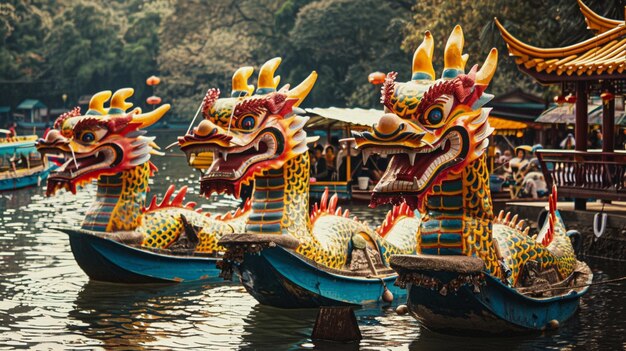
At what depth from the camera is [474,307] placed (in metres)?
12.7

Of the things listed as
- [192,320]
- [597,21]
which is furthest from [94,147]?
[597,21]

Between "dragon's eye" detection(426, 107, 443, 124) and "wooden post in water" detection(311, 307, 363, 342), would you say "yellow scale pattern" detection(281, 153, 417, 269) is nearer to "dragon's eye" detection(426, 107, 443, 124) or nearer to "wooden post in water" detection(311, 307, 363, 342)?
"wooden post in water" detection(311, 307, 363, 342)

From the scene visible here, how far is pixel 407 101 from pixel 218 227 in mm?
5795

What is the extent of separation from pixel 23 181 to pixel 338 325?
2634 cm

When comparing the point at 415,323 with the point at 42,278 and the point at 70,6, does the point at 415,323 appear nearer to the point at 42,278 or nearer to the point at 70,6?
the point at 42,278

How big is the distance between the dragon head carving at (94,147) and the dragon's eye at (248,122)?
282cm

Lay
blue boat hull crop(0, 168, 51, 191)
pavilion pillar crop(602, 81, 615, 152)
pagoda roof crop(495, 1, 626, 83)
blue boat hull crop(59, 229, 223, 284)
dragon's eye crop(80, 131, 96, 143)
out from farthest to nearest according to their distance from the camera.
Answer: blue boat hull crop(0, 168, 51, 191)
pavilion pillar crop(602, 81, 615, 152)
pagoda roof crop(495, 1, 626, 83)
dragon's eye crop(80, 131, 96, 143)
blue boat hull crop(59, 229, 223, 284)

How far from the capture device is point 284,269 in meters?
14.6

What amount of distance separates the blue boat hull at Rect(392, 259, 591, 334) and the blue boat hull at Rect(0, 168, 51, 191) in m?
24.2

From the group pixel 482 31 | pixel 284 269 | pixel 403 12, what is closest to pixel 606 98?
pixel 284 269

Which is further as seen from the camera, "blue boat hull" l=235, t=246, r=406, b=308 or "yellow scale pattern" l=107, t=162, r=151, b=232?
"yellow scale pattern" l=107, t=162, r=151, b=232

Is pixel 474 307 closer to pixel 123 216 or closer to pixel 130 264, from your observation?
pixel 130 264

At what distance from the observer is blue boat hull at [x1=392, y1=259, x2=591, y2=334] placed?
12562mm

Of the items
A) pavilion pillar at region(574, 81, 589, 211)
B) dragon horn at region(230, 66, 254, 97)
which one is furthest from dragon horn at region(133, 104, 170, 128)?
pavilion pillar at region(574, 81, 589, 211)
